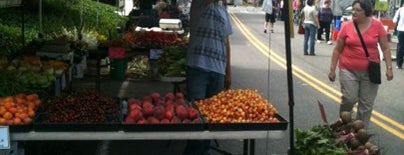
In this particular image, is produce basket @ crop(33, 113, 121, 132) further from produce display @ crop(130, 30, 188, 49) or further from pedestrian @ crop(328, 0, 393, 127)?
produce display @ crop(130, 30, 188, 49)

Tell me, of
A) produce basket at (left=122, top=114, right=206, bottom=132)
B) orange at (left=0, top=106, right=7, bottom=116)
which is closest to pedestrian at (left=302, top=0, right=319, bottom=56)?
produce basket at (left=122, top=114, right=206, bottom=132)

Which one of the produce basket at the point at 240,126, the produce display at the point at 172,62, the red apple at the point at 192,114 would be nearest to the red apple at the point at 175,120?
the red apple at the point at 192,114

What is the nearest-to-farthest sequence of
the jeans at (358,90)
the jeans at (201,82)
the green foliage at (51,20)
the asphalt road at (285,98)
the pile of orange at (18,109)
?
the pile of orange at (18,109), the jeans at (201,82), the jeans at (358,90), the asphalt road at (285,98), the green foliage at (51,20)

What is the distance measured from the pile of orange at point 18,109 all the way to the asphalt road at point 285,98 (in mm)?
1481

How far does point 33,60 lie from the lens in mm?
7066

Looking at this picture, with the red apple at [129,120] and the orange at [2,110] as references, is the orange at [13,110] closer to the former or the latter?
the orange at [2,110]

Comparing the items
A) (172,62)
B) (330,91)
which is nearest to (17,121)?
(172,62)

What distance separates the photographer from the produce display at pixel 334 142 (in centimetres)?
416

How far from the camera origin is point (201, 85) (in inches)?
216

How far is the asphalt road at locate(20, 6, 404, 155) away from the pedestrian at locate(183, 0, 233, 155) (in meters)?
0.68

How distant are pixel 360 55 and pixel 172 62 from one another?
8.22 ft

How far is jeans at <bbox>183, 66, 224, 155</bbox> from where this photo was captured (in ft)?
17.9

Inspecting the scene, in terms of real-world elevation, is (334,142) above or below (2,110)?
below

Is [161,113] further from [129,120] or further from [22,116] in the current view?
[22,116]
